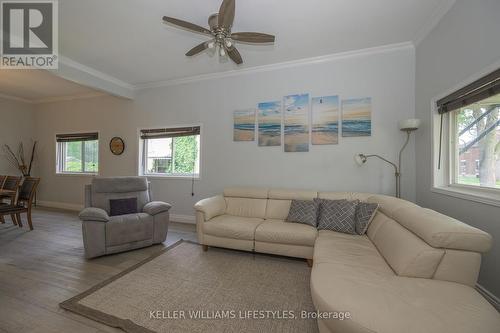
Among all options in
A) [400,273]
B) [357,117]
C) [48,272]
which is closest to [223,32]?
[357,117]

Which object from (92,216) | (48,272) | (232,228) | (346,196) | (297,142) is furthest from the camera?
(297,142)

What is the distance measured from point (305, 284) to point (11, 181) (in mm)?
5150

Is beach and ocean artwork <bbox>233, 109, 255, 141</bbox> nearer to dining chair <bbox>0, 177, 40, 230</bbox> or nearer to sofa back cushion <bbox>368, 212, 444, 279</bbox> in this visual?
sofa back cushion <bbox>368, 212, 444, 279</bbox>

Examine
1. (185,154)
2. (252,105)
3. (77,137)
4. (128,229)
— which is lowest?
(128,229)

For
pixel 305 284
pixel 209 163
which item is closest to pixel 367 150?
pixel 305 284

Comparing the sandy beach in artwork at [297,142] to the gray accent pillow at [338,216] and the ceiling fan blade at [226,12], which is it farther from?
the ceiling fan blade at [226,12]

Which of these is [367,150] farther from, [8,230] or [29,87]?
[29,87]

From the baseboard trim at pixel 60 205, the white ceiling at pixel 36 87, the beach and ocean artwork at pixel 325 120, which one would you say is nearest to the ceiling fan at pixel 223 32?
the beach and ocean artwork at pixel 325 120

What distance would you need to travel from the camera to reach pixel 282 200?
10.1 feet

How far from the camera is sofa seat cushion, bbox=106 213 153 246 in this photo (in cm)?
258

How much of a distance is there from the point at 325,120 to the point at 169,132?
3.06 metres

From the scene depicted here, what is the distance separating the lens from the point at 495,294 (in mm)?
1678

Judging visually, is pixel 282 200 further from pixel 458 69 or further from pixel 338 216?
pixel 458 69

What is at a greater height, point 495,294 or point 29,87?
point 29,87
